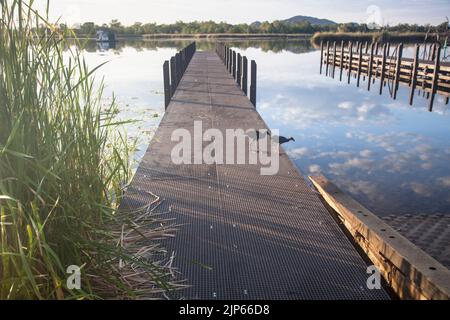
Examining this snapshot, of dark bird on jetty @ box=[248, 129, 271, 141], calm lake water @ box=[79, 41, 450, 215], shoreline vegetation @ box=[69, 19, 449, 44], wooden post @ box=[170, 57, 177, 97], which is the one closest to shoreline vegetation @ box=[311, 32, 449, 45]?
shoreline vegetation @ box=[69, 19, 449, 44]

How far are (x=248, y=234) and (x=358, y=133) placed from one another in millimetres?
8748

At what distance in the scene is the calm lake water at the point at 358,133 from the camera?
6.58 m

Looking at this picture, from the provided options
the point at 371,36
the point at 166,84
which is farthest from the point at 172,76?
the point at 371,36

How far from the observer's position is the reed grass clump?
1794mm

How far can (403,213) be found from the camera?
18.2 feet

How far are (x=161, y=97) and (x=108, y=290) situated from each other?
12.2m

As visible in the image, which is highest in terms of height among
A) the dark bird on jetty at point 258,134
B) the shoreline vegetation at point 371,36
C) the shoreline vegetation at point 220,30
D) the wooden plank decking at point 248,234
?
the shoreline vegetation at point 220,30

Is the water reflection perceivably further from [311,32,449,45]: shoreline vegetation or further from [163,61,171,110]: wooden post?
[311,32,449,45]: shoreline vegetation

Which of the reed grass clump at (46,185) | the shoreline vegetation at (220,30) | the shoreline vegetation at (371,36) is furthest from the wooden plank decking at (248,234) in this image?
the shoreline vegetation at (220,30)

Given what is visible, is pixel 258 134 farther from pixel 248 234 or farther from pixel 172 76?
pixel 172 76

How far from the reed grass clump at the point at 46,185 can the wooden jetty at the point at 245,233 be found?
374mm

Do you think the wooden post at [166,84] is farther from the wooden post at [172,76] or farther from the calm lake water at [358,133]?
the wooden post at [172,76]

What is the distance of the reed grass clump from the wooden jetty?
0.37 m
